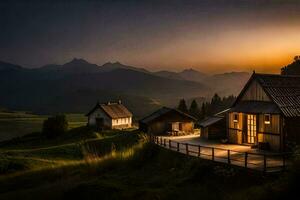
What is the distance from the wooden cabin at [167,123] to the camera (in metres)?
58.5

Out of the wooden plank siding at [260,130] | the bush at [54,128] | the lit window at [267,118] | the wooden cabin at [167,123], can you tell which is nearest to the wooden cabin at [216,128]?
the wooden plank siding at [260,130]

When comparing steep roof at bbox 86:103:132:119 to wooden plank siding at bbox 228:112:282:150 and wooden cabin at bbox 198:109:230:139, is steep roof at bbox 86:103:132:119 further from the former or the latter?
wooden plank siding at bbox 228:112:282:150

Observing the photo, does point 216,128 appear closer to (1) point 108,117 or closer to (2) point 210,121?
(2) point 210,121

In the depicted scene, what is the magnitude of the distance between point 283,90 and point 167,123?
2919cm

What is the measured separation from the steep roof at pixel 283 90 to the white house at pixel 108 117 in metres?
49.9

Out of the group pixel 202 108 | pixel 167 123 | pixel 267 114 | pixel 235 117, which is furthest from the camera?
pixel 202 108

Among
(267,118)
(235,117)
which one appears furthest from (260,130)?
(235,117)

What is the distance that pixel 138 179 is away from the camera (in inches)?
1070

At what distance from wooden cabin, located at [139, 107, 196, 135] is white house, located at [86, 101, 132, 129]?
22.3m

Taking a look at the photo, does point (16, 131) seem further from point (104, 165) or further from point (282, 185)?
point (282, 185)

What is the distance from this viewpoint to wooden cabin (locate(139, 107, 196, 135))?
58500mm

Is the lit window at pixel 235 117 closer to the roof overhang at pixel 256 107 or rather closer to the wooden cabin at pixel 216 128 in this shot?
the roof overhang at pixel 256 107

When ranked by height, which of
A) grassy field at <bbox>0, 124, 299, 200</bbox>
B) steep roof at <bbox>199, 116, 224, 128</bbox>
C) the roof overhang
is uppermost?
the roof overhang

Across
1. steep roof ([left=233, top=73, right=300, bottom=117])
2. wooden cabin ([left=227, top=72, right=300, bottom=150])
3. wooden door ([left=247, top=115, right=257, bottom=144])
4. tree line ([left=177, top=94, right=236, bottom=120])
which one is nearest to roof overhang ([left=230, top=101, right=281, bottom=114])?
wooden cabin ([left=227, top=72, right=300, bottom=150])
